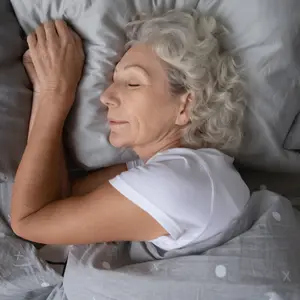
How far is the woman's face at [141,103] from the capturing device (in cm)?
112

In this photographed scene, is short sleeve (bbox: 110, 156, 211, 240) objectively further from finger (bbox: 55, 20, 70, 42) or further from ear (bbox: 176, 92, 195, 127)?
finger (bbox: 55, 20, 70, 42)

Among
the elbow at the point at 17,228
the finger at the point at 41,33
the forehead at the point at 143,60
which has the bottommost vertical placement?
the elbow at the point at 17,228

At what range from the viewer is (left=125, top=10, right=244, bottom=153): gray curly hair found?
1.12m

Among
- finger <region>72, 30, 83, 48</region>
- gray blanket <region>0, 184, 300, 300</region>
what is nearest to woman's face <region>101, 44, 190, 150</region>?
finger <region>72, 30, 83, 48</region>

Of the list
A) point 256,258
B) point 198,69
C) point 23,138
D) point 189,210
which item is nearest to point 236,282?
point 256,258

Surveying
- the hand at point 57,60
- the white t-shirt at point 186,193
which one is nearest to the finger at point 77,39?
the hand at point 57,60

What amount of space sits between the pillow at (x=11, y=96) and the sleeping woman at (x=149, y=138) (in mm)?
27

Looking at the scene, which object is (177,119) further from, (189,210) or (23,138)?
(23,138)

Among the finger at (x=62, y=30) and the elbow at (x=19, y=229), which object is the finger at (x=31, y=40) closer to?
the finger at (x=62, y=30)

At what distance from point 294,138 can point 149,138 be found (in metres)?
0.39

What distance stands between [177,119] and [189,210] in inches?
9.3

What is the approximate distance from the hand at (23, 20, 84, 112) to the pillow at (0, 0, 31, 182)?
4cm

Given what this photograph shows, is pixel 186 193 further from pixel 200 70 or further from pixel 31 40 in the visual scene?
pixel 31 40

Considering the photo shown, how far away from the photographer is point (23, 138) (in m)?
1.20
